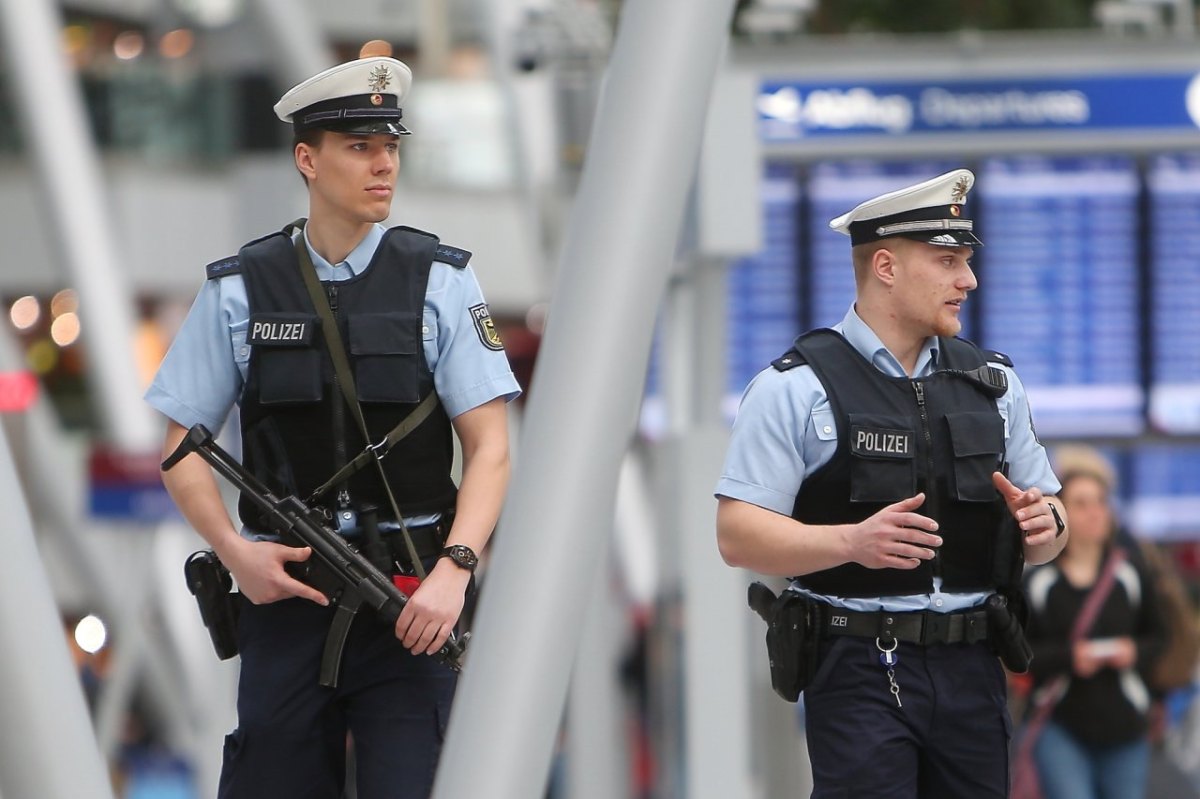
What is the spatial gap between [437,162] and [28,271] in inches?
176

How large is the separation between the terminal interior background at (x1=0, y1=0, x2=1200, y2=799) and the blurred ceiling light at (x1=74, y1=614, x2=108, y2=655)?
9 cm

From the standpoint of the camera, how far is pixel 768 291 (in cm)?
1463

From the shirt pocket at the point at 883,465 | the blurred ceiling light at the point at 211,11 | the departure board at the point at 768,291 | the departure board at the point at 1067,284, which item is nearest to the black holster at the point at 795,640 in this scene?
the shirt pocket at the point at 883,465

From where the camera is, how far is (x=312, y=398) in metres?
4.10

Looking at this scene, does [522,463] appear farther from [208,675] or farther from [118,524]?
[208,675]

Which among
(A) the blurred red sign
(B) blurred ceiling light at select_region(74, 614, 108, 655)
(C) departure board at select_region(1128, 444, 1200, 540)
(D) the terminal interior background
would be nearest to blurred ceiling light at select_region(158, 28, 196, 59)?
(D) the terminal interior background

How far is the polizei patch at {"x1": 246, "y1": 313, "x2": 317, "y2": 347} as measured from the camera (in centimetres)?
411

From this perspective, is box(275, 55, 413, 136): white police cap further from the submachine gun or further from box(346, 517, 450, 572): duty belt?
box(346, 517, 450, 572): duty belt

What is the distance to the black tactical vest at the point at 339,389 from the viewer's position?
4113mm

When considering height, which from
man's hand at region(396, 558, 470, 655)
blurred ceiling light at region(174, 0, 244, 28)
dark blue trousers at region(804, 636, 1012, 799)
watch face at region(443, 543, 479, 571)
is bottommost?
dark blue trousers at region(804, 636, 1012, 799)

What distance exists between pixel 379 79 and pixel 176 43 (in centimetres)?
1656

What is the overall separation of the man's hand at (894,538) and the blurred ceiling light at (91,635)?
1134cm

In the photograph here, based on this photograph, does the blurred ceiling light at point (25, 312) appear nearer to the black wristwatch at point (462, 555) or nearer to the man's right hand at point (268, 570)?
the man's right hand at point (268, 570)

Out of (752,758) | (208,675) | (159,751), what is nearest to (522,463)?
(752,758)
